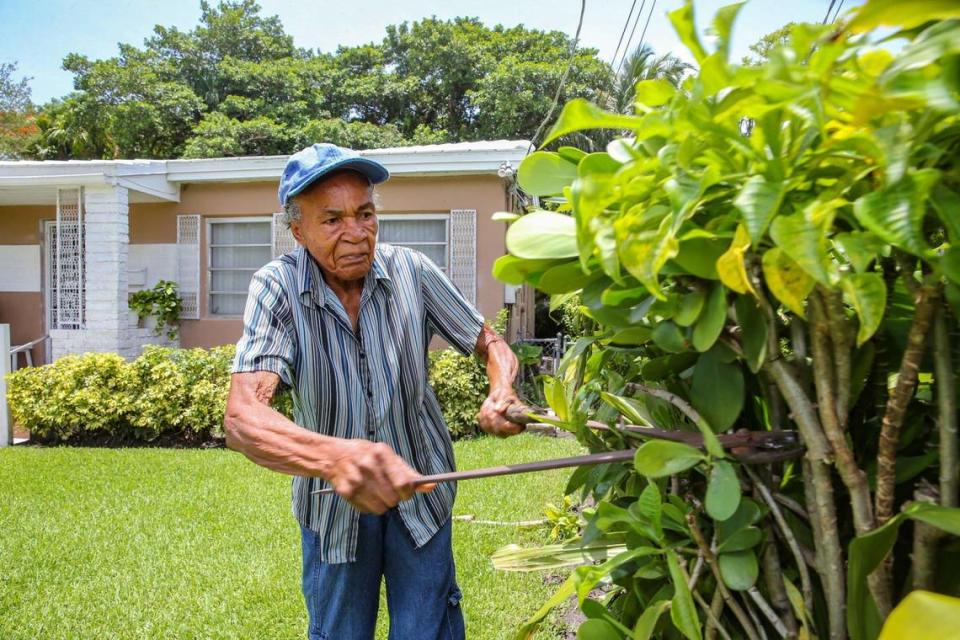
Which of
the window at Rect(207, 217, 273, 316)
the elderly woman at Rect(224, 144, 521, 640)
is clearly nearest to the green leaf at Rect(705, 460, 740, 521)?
the elderly woman at Rect(224, 144, 521, 640)

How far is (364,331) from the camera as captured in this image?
90.2 inches

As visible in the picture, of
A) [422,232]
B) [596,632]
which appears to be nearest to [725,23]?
[596,632]

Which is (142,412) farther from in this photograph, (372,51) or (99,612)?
(372,51)

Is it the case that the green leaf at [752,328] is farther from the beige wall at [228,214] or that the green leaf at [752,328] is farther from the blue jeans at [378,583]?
the beige wall at [228,214]

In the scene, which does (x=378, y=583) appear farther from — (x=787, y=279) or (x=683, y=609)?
(x=787, y=279)

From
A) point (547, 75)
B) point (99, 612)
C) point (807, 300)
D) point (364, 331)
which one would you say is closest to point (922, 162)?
point (807, 300)

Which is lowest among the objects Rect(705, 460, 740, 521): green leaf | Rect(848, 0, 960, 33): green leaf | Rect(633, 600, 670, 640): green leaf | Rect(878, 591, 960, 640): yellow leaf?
Rect(633, 600, 670, 640): green leaf

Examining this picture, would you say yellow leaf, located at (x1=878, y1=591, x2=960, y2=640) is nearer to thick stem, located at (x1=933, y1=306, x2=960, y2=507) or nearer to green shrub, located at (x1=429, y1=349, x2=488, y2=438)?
thick stem, located at (x1=933, y1=306, x2=960, y2=507)

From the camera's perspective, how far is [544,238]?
91 cm

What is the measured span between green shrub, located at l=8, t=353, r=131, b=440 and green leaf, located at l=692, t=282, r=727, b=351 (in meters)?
8.70

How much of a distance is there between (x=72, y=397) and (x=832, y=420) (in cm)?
909

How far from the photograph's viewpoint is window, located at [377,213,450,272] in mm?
10039

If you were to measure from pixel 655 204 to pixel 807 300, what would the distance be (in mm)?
224

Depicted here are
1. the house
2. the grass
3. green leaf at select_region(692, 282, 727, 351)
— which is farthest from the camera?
the house
